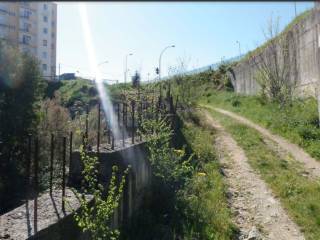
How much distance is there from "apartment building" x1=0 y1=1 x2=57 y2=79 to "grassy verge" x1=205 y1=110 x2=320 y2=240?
56195 millimetres

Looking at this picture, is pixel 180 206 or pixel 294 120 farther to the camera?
pixel 294 120

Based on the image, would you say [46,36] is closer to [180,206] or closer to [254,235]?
[180,206]

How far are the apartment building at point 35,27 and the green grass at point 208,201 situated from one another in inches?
2255

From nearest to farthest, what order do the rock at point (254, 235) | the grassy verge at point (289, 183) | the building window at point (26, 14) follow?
1. the rock at point (254, 235)
2. the grassy verge at point (289, 183)
3. the building window at point (26, 14)

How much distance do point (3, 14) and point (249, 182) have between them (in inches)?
2472

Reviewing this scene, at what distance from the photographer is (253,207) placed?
25.2 ft

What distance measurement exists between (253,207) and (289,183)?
51.1 inches

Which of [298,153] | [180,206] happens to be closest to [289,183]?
[180,206]

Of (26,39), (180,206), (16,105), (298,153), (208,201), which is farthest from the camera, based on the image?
(26,39)

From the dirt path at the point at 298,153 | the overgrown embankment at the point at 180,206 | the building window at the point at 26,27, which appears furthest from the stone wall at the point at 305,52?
the building window at the point at 26,27

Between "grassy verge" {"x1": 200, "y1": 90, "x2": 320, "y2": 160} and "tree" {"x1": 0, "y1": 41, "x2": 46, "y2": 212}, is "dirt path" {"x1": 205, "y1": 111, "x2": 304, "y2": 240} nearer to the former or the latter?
"grassy verge" {"x1": 200, "y1": 90, "x2": 320, "y2": 160}

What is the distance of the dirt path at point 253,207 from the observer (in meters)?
6.61

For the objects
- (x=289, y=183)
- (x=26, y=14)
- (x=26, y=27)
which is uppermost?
(x=26, y=14)

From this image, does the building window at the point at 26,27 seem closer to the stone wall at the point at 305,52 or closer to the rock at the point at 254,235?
the stone wall at the point at 305,52
